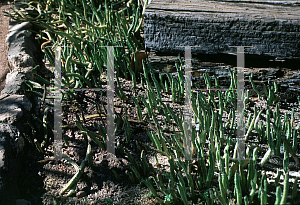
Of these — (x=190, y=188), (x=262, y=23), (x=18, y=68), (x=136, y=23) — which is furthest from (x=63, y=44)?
(x=190, y=188)

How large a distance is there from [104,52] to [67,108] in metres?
0.46

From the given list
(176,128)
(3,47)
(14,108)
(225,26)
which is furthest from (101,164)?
(3,47)

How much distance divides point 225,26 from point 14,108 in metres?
1.43

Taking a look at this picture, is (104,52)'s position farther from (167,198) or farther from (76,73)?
(167,198)

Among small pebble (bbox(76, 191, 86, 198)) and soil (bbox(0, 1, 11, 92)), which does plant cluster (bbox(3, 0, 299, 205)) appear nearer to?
small pebble (bbox(76, 191, 86, 198))

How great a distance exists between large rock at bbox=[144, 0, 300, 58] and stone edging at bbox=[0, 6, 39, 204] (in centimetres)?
94

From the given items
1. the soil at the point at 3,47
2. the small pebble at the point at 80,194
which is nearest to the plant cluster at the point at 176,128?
the small pebble at the point at 80,194

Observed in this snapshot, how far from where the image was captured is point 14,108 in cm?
210

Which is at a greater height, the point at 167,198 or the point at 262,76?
the point at 262,76

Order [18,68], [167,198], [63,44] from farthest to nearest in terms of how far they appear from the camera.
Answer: [63,44] → [18,68] → [167,198]

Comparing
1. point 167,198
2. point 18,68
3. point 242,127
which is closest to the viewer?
point 167,198

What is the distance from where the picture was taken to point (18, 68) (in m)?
2.59

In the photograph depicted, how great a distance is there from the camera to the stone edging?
1717 mm

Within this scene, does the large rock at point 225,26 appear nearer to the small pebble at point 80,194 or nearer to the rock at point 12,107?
the rock at point 12,107
